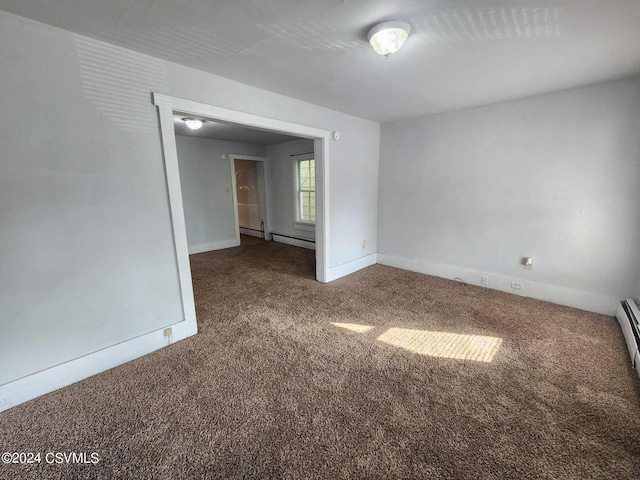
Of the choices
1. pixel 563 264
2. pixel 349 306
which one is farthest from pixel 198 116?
pixel 563 264

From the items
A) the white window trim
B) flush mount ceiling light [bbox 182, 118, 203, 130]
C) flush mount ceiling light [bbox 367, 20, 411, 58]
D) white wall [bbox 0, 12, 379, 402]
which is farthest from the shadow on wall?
flush mount ceiling light [bbox 182, 118, 203, 130]

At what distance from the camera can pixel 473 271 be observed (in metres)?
3.60

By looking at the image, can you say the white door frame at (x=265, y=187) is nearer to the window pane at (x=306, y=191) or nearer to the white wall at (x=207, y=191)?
the white wall at (x=207, y=191)

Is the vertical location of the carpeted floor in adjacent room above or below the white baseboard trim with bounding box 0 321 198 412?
below

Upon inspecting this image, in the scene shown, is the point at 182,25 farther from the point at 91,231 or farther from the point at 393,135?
the point at 393,135

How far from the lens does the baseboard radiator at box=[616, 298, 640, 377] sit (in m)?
1.97

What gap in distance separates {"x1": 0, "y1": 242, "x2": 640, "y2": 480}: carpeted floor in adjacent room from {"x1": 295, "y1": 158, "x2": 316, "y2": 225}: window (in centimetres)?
336

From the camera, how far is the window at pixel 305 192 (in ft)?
18.7

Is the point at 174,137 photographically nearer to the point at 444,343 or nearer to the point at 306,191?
the point at 444,343

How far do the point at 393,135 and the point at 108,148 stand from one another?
3583 millimetres

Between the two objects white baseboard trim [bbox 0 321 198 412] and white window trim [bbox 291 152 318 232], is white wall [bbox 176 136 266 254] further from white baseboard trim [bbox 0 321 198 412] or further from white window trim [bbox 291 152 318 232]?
white baseboard trim [bbox 0 321 198 412]

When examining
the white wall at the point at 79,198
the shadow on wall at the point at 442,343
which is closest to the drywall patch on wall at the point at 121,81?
the white wall at the point at 79,198

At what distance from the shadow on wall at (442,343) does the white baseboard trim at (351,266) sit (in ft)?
4.36

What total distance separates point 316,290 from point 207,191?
11.6ft
